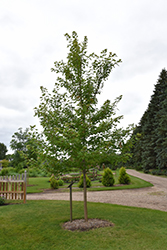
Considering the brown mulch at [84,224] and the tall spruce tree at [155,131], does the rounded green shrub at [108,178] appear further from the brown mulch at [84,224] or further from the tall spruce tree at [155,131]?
the tall spruce tree at [155,131]

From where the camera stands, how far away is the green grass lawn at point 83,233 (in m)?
4.36

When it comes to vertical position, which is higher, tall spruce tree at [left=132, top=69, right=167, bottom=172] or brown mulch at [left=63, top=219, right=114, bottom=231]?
tall spruce tree at [left=132, top=69, right=167, bottom=172]

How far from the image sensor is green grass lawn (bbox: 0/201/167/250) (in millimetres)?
4363

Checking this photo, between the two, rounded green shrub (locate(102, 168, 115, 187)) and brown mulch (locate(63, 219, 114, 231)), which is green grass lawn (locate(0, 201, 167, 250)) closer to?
brown mulch (locate(63, 219, 114, 231))

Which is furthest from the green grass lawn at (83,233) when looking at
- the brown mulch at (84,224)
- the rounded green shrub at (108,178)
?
the rounded green shrub at (108,178)

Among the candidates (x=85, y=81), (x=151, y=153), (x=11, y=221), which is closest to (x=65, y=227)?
(x=11, y=221)

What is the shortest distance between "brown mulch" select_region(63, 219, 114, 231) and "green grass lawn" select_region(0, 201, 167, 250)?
21cm

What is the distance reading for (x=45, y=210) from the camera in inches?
308

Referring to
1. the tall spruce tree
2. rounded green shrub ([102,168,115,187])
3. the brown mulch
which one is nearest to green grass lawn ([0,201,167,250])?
the brown mulch

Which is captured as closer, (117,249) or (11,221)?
(117,249)

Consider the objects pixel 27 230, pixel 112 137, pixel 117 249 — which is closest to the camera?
pixel 117 249

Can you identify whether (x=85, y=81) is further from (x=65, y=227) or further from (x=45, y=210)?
A: (x=45, y=210)

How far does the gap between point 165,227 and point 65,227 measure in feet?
9.43

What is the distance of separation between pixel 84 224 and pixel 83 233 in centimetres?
64
